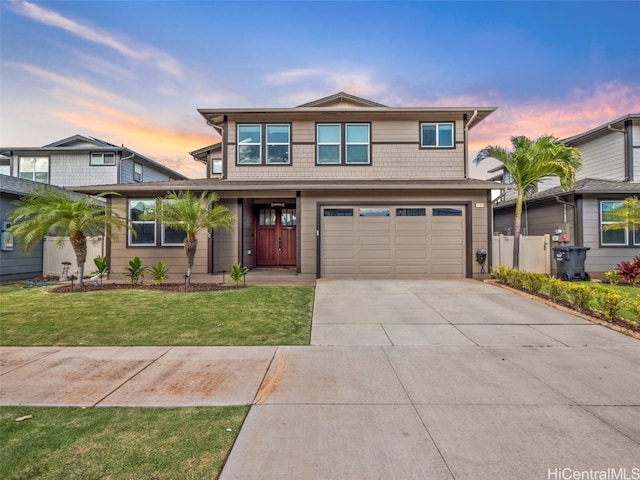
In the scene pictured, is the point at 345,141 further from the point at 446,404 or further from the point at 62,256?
the point at 62,256

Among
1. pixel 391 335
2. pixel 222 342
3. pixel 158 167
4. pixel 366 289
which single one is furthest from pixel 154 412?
pixel 158 167

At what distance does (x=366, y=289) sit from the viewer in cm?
889

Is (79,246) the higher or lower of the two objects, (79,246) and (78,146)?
the lower

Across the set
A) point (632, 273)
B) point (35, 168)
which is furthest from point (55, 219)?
point (632, 273)

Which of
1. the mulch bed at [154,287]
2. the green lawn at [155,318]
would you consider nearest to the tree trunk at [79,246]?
the mulch bed at [154,287]

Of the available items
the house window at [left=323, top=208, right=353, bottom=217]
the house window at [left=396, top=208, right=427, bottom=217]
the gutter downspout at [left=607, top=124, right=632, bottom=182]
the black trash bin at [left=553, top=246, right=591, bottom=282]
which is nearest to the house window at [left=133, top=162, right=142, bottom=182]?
the house window at [left=323, top=208, right=353, bottom=217]

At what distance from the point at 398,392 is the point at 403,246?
25.8ft

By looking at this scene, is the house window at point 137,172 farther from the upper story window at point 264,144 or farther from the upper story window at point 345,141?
the upper story window at point 345,141

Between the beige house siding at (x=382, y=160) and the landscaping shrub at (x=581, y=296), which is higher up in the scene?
the beige house siding at (x=382, y=160)

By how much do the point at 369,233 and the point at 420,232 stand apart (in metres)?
1.72

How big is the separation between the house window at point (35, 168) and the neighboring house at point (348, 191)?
473 inches

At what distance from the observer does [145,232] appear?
36.8ft

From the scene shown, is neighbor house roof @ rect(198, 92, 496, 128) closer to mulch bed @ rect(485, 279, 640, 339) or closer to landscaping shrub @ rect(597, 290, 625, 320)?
mulch bed @ rect(485, 279, 640, 339)

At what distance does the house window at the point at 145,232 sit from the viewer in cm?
1112
